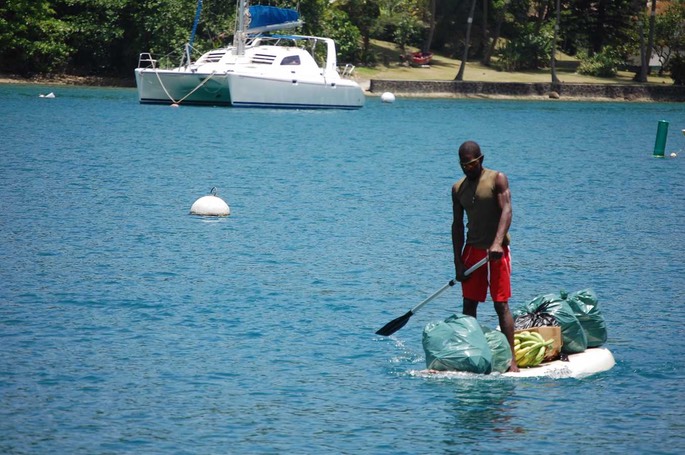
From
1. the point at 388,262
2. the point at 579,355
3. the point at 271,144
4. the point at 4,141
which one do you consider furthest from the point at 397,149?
the point at 579,355

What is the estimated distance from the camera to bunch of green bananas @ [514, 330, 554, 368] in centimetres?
1038

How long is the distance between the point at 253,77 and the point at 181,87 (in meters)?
3.56

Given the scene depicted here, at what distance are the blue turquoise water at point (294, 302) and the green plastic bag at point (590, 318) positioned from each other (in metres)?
0.30

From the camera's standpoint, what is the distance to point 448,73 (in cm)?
7019

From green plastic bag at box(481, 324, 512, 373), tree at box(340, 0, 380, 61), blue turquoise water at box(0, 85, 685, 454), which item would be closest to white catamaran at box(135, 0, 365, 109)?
blue turquoise water at box(0, 85, 685, 454)

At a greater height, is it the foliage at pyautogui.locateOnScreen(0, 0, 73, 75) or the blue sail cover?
the blue sail cover

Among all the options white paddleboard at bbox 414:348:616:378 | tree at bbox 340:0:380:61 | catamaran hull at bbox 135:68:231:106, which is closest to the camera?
white paddleboard at bbox 414:348:616:378

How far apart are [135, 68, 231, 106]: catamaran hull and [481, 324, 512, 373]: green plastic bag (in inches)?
1525

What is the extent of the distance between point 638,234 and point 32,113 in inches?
1109

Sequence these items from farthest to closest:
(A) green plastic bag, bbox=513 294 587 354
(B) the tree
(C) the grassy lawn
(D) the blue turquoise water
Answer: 1. (B) the tree
2. (C) the grassy lawn
3. (A) green plastic bag, bbox=513 294 587 354
4. (D) the blue turquoise water

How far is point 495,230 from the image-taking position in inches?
390

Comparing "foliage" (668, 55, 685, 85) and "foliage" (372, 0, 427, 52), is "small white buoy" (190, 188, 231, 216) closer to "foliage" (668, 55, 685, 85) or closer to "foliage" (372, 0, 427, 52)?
"foliage" (372, 0, 427, 52)

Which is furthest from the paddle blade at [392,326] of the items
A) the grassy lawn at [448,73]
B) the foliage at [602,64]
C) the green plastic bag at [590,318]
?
the foliage at [602,64]

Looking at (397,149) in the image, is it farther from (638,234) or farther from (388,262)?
(388,262)
